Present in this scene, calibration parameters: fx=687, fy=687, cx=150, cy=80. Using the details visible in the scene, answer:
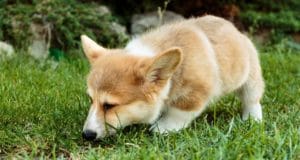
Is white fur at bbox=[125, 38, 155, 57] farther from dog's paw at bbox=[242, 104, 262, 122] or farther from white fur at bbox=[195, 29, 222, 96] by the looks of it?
dog's paw at bbox=[242, 104, 262, 122]

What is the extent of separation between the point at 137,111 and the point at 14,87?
2.01m

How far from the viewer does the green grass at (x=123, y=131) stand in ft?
15.5

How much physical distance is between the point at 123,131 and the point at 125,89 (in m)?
0.40

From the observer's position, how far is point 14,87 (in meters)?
7.05

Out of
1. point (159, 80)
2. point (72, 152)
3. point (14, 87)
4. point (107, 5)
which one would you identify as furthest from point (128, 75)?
point (107, 5)

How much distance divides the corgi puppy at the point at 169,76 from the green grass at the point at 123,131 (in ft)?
0.52

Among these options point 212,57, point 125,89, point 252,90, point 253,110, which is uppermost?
point 212,57

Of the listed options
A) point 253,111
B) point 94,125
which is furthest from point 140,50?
point 253,111

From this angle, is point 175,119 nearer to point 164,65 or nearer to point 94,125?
point 164,65

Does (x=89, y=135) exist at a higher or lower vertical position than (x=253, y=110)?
higher

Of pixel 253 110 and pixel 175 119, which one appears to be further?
pixel 253 110

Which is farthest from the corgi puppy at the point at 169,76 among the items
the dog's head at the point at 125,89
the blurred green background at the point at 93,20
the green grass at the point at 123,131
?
the blurred green background at the point at 93,20

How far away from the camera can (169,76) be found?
217 inches

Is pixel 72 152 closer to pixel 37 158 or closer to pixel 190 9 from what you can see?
pixel 37 158
